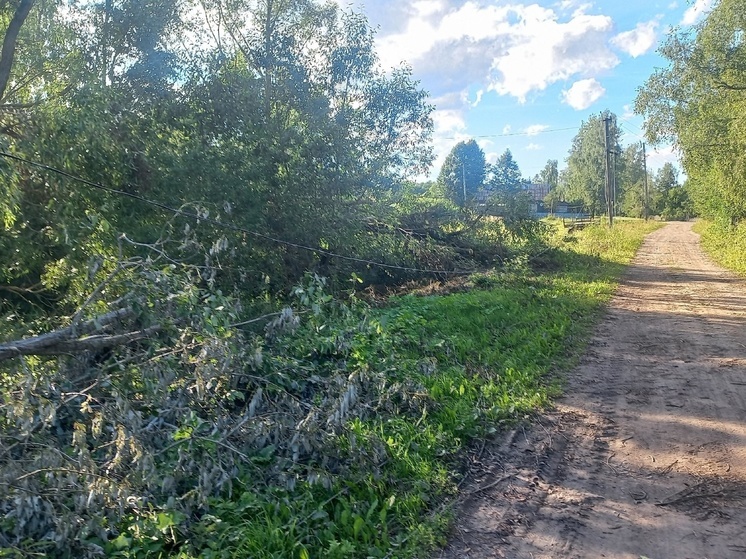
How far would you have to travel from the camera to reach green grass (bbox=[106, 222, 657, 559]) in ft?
10.4

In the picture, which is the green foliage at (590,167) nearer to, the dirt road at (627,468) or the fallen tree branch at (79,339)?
the dirt road at (627,468)

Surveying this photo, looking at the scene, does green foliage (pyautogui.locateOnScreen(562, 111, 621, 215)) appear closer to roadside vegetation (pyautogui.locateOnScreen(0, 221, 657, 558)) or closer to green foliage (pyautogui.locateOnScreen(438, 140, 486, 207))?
green foliage (pyautogui.locateOnScreen(438, 140, 486, 207))

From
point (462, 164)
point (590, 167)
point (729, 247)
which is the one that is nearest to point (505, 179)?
point (729, 247)

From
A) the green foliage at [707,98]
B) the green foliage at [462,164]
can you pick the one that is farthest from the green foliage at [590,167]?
the green foliage at [707,98]

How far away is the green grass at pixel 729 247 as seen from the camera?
15.0 meters

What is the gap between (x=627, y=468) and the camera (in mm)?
3928

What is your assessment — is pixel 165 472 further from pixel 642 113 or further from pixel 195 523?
pixel 642 113

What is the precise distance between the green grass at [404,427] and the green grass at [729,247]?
8486 mm

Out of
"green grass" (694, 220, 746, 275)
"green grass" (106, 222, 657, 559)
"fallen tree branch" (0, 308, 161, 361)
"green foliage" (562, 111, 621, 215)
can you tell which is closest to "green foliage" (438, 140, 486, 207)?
"green grass" (694, 220, 746, 275)

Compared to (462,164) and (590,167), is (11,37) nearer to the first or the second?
(462,164)

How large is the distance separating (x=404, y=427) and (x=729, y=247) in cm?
1949

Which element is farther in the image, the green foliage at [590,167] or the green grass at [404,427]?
the green foliage at [590,167]

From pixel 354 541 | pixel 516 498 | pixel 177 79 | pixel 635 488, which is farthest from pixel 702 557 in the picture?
pixel 177 79

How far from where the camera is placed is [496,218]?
14422 millimetres
